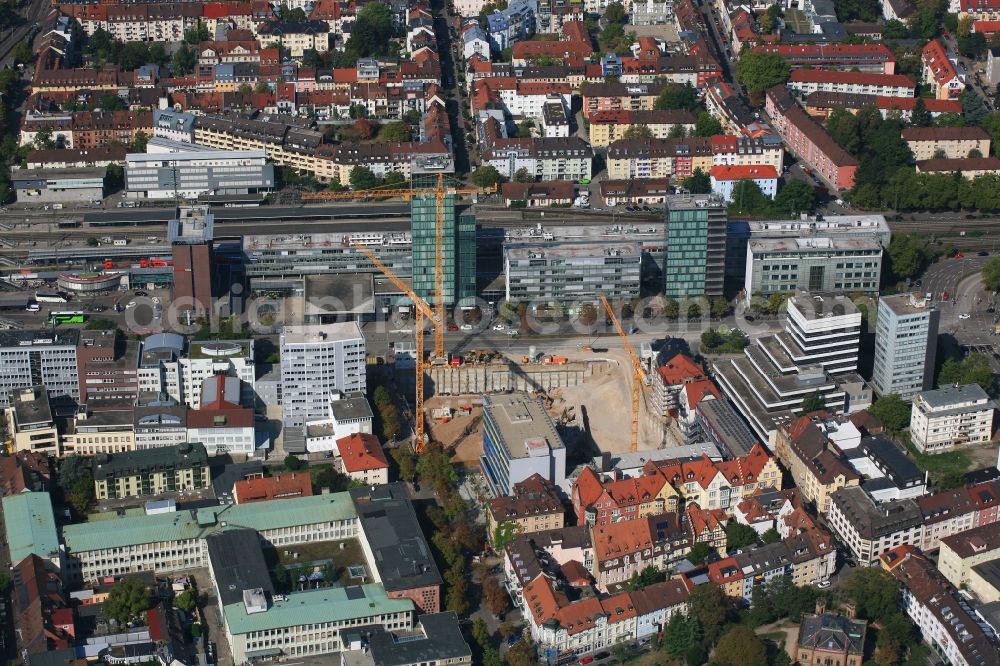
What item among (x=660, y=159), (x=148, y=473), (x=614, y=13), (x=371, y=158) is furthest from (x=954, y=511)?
(x=614, y=13)

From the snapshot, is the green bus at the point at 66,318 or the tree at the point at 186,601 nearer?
the tree at the point at 186,601

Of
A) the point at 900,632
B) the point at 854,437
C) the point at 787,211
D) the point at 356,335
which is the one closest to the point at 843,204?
the point at 787,211

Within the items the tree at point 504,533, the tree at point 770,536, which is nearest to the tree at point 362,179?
the tree at point 504,533

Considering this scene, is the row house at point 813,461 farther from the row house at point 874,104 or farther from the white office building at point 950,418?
the row house at point 874,104

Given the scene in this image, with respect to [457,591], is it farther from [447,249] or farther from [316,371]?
[447,249]

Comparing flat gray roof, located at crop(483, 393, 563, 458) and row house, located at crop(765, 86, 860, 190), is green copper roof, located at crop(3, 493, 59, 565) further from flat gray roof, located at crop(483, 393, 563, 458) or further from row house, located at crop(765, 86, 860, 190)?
row house, located at crop(765, 86, 860, 190)
